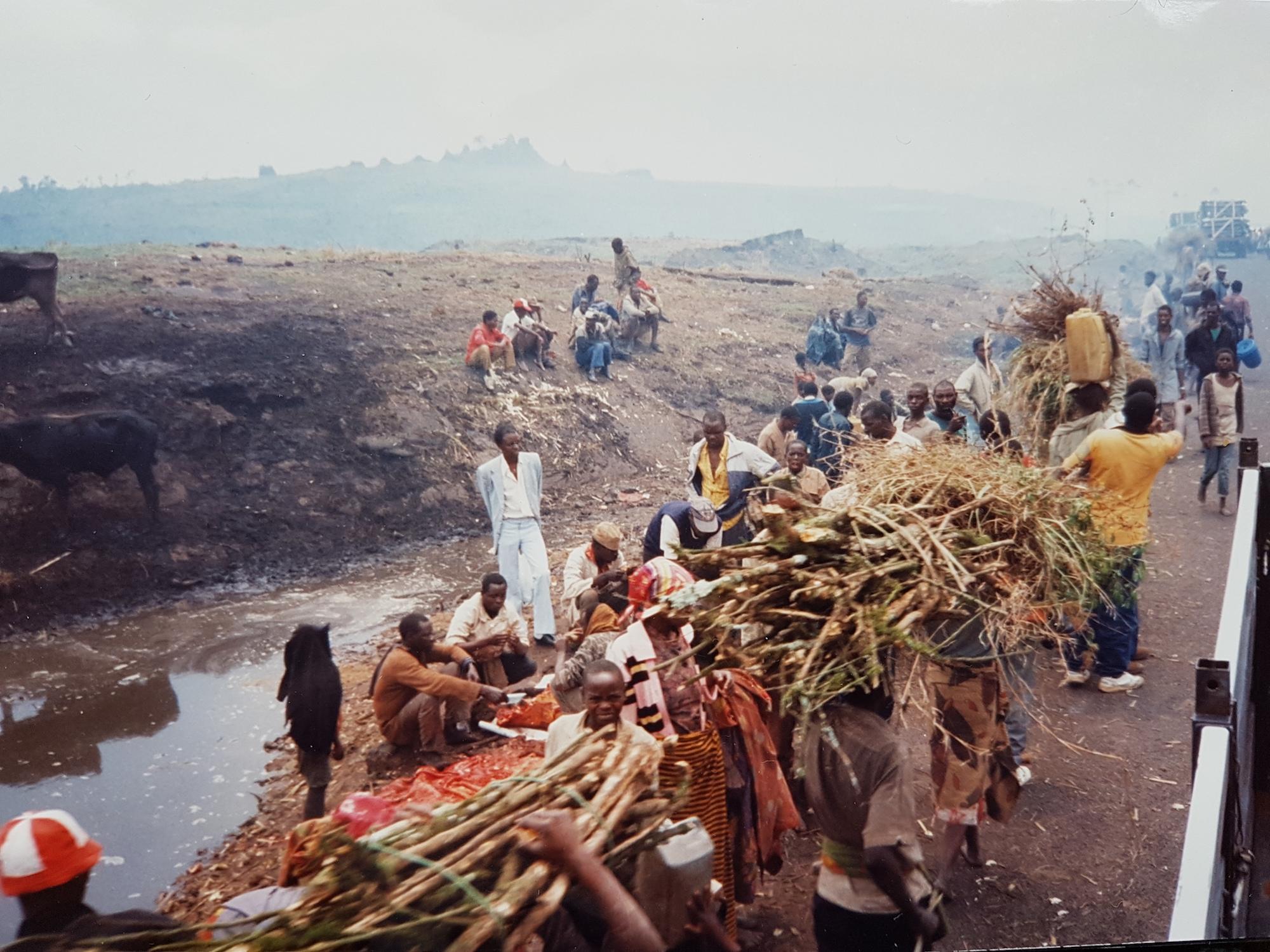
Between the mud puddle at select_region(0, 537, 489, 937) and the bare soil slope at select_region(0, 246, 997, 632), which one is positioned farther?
the bare soil slope at select_region(0, 246, 997, 632)

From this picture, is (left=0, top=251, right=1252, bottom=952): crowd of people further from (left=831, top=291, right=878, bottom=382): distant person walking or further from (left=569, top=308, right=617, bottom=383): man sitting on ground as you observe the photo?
(left=831, top=291, right=878, bottom=382): distant person walking

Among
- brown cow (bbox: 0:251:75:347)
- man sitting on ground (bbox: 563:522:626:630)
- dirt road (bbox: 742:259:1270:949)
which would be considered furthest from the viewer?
man sitting on ground (bbox: 563:522:626:630)

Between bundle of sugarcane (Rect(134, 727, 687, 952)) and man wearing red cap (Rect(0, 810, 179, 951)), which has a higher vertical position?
bundle of sugarcane (Rect(134, 727, 687, 952))

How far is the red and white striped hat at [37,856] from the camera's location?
2338 mm

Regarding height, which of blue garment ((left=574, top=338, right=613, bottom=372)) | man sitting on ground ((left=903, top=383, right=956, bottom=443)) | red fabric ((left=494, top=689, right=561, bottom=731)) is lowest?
red fabric ((left=494, top=689, right=561, bottom=731))

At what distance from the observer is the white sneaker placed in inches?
197

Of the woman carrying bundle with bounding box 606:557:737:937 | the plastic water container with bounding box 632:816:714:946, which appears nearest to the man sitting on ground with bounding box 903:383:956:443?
the woman carrying bundle with bounding box 606:557:737:937

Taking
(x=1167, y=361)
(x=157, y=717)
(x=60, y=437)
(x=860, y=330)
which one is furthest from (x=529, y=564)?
(x=1167, y=361)

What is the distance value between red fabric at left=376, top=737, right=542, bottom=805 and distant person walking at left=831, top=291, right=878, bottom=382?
192 inches

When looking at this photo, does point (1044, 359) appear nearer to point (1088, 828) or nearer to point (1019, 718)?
point (1019, 718)

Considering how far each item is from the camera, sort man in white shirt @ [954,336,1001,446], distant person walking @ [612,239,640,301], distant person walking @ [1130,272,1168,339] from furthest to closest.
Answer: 1. distant person walking @ [1130,272,1168,339]
2. distant person walking @ [612,239,640,301]
3. man in white shirt @ [954,336,1001,446]

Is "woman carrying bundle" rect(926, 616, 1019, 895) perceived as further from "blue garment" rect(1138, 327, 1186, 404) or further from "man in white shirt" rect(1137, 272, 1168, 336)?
"man in white shirt" rect(1137, 272, 1168, 336)

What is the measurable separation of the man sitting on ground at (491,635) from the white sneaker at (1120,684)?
10.1 feet

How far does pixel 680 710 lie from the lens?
10.2ft
